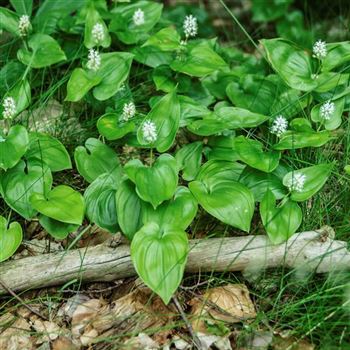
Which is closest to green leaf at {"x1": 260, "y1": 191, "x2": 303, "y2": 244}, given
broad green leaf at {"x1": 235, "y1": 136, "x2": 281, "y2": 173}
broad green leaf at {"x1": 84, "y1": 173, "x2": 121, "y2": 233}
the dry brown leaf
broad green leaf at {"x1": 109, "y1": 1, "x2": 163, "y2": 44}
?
broad green leaf at {"x1": 235, "y1": 136, "x2": 281, "y2": 173}

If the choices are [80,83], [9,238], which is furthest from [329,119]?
[9,238]

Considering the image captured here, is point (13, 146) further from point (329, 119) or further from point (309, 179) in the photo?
point (329, 119)

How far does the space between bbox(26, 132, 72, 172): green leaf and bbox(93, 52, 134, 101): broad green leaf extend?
0.42 metres

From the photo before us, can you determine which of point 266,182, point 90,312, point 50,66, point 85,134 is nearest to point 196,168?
point 266,182

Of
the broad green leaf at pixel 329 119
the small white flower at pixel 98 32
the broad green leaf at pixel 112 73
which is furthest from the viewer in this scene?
the small white flower at pixel 98 32

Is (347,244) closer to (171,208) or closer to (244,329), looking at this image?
(244,329)

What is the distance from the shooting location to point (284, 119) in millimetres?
3227

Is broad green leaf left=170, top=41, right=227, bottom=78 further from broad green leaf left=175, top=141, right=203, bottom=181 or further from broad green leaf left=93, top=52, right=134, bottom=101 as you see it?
broad green leaf left=175, top=141, right=203, bottom=181

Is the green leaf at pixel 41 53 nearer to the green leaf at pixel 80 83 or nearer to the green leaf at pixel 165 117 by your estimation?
the green leaf at pixel 80 83

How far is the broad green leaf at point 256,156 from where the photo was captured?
3023 mm

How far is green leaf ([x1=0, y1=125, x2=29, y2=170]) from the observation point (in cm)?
299

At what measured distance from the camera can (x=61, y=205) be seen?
293cm

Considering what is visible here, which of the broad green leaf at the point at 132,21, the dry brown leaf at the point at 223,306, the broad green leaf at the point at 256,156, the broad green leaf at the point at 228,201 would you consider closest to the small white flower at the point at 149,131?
the broad green leaf at the point at 228,201

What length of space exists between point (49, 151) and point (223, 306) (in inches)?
45.1
